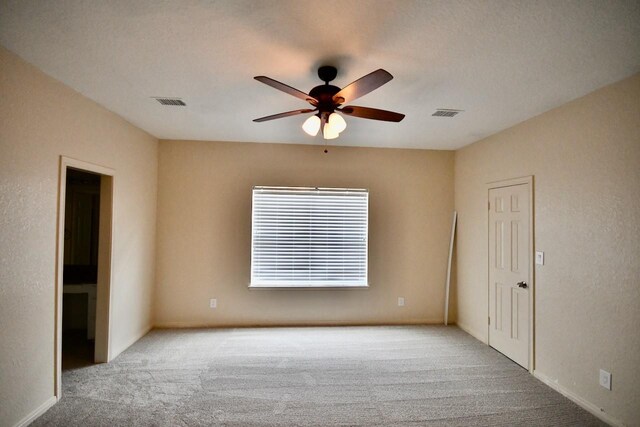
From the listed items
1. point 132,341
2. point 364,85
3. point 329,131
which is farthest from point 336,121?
point 132,341

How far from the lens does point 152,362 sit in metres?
3.27

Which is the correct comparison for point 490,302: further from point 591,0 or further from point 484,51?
point 591,0

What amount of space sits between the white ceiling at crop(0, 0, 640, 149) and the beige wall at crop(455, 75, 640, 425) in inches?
11.0

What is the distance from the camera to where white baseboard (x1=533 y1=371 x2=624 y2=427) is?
93.5 inches

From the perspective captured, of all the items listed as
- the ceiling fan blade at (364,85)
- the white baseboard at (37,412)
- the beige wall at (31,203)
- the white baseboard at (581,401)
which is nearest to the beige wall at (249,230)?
the beige wall at (31,203)

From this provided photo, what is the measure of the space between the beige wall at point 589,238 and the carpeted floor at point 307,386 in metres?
0.36

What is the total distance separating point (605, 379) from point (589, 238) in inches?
43.0

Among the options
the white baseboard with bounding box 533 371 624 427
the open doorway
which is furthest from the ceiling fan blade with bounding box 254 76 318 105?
the open doorway

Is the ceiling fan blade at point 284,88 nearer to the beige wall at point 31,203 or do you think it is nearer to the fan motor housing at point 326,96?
the fan motor housing at point 326,96

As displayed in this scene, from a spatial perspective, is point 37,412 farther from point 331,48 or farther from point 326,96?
point 331,48

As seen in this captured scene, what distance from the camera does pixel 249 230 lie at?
4.45 m

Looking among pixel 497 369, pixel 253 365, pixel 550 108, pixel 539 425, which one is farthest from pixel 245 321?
pixel 550 108

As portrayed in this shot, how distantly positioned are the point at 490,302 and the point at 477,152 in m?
1.93

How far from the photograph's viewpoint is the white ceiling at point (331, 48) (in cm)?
164
